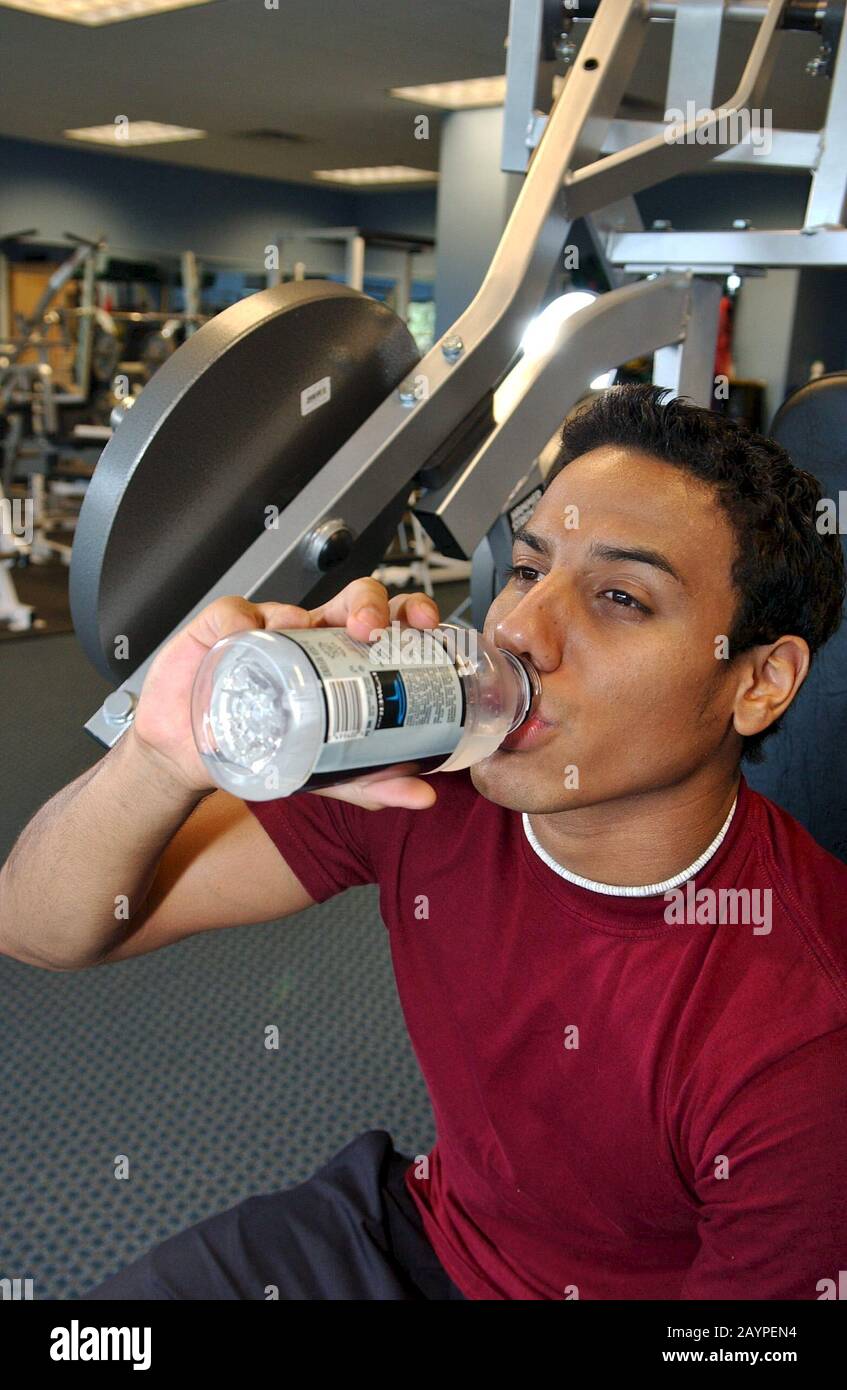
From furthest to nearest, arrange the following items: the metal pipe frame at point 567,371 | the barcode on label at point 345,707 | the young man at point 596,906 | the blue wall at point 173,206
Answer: the blue wall at point 173,206 < the metal pipe frame at point 567,371 < the young man at point 596,906 < the barcode on label at point 345,707

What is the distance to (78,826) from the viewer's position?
0.99 meters

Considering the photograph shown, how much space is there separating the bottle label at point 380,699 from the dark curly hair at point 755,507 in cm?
33

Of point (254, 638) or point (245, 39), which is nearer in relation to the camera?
point (254, 638)

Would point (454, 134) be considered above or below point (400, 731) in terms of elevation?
above

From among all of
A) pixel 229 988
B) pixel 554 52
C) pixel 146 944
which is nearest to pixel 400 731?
pixel 146 944

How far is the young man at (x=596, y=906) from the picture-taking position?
823mm

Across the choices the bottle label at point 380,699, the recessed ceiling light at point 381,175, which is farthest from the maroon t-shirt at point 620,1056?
the recessed ceiling light at point 381,175

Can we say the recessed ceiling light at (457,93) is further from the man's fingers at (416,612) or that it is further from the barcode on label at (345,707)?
the barcode on label at (345,707)

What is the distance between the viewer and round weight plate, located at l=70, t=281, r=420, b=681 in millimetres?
1293

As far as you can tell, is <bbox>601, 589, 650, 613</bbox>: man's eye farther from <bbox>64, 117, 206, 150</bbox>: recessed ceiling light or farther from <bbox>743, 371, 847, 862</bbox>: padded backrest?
<bbox>64, 117, 206, 150</bbox>: recessed ceiling light

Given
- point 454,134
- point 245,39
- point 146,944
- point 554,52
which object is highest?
point 454,134

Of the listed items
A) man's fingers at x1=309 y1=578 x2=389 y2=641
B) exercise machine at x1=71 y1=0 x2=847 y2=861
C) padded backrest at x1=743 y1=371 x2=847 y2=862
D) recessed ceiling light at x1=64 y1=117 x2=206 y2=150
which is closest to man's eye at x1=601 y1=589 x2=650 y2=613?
man's fingers at x1=309 y1=578 x2=389 y2=641
